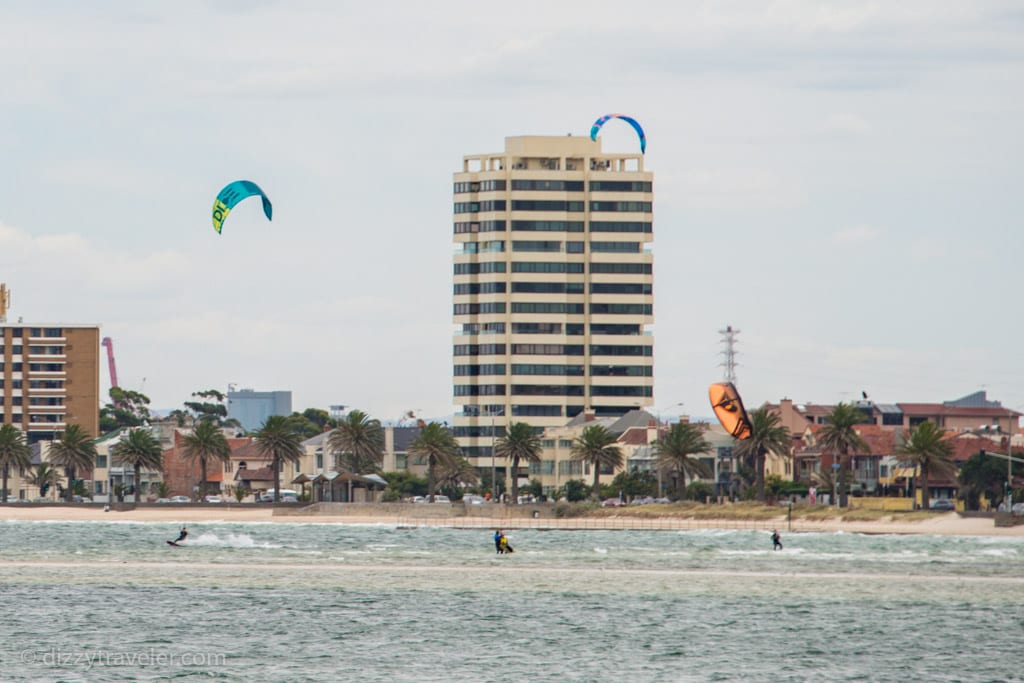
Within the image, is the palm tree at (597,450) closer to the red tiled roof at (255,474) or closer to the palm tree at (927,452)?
the palm tree at (927,452)

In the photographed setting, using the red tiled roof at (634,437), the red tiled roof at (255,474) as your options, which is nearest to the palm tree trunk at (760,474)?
the red tiled roof at (634,437)

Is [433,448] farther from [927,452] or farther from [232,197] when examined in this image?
[232,197]

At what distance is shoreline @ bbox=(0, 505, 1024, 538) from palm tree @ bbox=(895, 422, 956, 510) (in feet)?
15.5

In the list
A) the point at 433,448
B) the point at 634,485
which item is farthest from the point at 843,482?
the point at 433,448

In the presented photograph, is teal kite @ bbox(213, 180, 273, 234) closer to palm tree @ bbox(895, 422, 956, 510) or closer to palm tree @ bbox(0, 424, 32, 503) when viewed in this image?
palm tree @ bbox(895, 422, 956, 510)

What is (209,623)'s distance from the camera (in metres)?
60.1

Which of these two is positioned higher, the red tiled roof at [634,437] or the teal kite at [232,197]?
the teal kite at [232,197]

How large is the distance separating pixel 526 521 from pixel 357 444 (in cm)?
2909

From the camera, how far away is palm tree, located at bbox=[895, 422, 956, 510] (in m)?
140

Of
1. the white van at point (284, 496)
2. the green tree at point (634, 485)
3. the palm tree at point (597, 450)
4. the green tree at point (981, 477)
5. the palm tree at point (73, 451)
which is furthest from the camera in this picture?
the white van at point (284, 496)

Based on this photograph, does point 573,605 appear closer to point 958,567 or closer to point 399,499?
point 958,567

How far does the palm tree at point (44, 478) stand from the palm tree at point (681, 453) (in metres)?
68.3

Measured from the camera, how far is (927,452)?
13950cm

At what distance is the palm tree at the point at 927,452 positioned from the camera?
139500 mm
